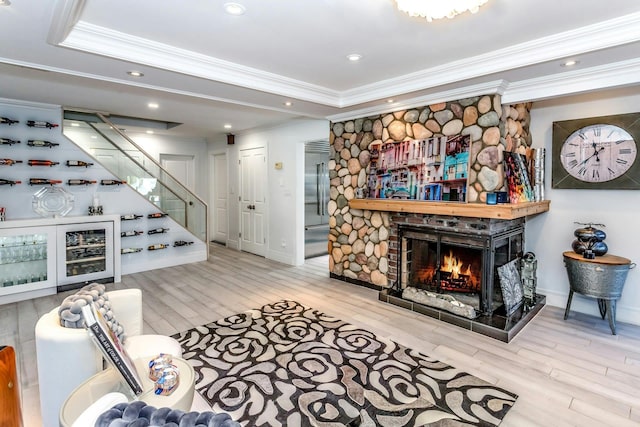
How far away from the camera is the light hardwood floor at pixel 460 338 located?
219 cm

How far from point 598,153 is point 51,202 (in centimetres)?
659

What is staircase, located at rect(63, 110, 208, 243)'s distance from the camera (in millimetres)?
5008

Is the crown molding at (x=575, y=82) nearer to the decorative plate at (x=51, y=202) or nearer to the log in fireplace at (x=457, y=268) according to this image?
the log in fireplace at (x=457, y=268)

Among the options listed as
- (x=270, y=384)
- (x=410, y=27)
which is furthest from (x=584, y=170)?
(x=270, y=384)

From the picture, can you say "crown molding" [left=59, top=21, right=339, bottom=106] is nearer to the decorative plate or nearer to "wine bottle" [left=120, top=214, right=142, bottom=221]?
the decorative plate

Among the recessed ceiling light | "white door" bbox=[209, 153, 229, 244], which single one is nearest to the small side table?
the recessed ceiling light

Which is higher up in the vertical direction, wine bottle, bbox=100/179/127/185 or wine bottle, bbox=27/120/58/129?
wine bottle, bbox=27/120/58/129

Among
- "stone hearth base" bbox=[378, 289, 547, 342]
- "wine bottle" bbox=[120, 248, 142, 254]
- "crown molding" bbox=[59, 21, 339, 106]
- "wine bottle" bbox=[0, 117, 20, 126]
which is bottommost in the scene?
"stone hearth base" bbox=[378, 289, 547, 342]

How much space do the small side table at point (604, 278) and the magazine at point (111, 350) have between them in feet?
12.2

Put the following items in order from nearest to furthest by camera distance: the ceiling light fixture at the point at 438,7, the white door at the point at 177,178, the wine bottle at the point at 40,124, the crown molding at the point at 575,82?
the ceiling light fixture at the point at 438,7
the crown molding at the point at 575,82
the wine bottle at the point at 40,124
the white door at the point at 177,178

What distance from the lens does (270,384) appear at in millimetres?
2396

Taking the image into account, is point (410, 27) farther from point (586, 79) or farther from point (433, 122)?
point (586, 79)

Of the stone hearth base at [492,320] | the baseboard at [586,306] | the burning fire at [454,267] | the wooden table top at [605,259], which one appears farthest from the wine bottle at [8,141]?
the baseboard at [586,306]

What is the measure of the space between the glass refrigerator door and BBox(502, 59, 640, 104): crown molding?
5.58 m
